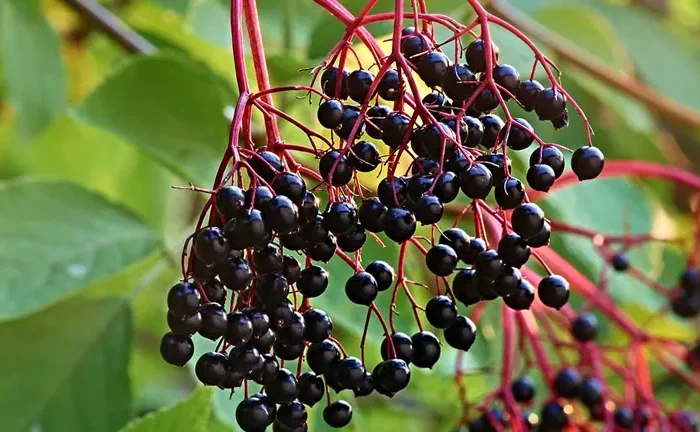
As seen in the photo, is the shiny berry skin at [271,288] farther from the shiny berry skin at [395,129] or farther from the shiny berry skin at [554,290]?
the shiny berry skin at [554,290]

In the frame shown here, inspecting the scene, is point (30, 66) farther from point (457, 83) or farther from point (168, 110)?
point (457, 83)

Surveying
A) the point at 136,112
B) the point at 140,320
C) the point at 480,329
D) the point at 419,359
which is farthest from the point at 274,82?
the point at 140,320

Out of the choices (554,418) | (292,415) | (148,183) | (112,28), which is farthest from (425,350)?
(148,183)

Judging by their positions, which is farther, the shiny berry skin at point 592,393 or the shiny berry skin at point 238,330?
the shiny berry skin at point 592,393

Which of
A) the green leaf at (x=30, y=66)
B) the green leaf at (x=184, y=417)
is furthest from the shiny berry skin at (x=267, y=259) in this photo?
the green leaf at (x=30, y=66)

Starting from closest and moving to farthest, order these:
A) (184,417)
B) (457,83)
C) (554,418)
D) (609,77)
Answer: (457,83)
(184,417)
(554,418)
(609,77)

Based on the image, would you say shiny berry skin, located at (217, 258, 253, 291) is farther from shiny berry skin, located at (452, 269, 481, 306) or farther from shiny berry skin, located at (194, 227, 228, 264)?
shiny berry skin, located at (452, 269, 481, 306)
